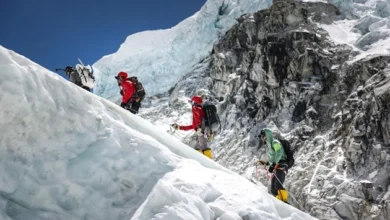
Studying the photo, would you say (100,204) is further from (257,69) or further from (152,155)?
(257,69)

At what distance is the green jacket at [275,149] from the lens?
33.1ft

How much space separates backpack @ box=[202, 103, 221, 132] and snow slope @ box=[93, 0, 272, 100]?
81388 millimetres

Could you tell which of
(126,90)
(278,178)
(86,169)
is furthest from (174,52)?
(86,169)

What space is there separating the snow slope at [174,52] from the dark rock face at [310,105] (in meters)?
5.80

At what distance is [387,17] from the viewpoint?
2923 inches

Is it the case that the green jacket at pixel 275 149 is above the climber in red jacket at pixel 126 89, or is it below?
below

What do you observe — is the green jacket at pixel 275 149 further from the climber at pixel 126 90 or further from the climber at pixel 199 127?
the climber at pixel 126 90

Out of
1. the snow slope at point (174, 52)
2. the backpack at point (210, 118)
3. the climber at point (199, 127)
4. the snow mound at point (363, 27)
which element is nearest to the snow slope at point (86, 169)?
the backpack at point (210, 118)

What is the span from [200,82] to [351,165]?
5652 cm

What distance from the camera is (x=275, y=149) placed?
1016 centimetres

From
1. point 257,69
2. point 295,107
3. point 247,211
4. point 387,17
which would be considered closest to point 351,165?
point 295,107

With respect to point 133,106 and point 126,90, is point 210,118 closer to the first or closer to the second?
point 133,106

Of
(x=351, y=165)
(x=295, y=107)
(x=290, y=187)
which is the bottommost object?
(x=290, y=187)

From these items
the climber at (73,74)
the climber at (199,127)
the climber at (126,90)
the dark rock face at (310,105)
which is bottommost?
the dark rock face at (310,105)
